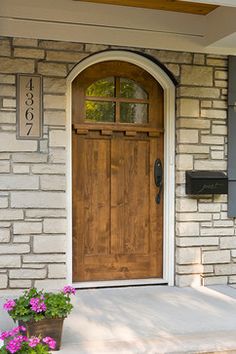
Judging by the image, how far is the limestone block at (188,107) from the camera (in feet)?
14.0

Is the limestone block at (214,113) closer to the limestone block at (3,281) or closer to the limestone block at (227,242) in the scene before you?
the limestone block at (227,242)

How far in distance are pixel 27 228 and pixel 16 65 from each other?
1.39m

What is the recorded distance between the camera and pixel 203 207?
4.31 meters

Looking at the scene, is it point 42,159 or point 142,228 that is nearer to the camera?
point 42,159

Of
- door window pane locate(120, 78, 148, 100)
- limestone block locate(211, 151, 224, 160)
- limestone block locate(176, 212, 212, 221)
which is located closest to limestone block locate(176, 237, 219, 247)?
limestone block locate(176, 212, 212, 221)

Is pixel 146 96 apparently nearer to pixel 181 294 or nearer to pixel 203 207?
pixel 203 207

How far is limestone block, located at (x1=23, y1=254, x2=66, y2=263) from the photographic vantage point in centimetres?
A: 389

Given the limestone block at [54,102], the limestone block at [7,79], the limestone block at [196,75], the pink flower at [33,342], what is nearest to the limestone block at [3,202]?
the limestone block at [54,102]

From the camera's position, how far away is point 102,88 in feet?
13.9

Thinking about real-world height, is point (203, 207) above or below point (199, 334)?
above

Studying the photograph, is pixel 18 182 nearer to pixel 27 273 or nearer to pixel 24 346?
pixel 27 273

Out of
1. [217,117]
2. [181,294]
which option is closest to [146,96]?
[217,117]

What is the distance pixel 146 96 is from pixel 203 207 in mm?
1185

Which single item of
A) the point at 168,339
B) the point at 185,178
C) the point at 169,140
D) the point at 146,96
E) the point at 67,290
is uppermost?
the point at 146,96
